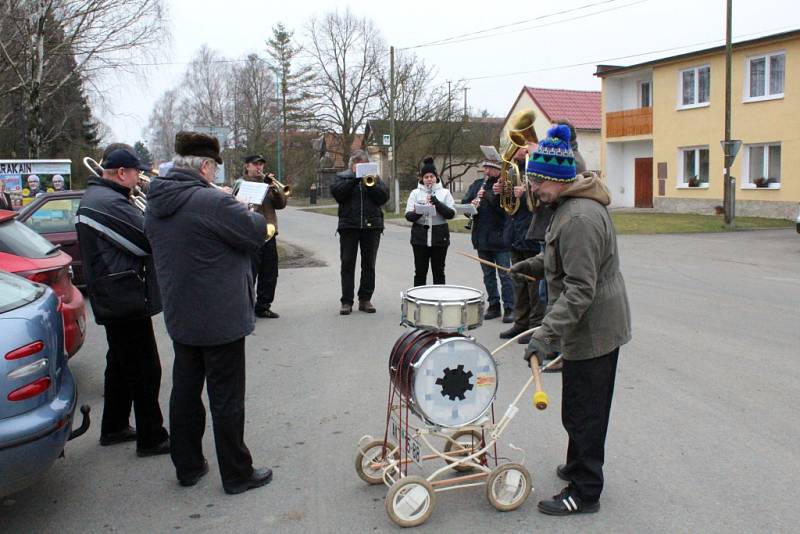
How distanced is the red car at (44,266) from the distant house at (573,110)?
117 ft

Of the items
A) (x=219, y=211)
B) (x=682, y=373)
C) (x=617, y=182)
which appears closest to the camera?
(x=219, y=211)

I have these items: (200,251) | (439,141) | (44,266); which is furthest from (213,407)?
(439,141)

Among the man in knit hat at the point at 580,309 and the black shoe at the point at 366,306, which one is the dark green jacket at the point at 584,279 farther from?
the black shoe at the point at 366,306

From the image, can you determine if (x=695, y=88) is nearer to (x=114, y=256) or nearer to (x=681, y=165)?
(x=681, y=165)

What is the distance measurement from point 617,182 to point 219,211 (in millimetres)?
33371

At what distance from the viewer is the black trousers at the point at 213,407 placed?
4215mm

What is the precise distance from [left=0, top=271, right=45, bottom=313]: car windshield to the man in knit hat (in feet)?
8.98

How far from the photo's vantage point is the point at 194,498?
427 centimetres

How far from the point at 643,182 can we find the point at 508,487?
106 feet

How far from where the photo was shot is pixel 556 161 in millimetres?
3896

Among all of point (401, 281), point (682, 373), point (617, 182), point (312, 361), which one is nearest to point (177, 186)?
point (312, 361)

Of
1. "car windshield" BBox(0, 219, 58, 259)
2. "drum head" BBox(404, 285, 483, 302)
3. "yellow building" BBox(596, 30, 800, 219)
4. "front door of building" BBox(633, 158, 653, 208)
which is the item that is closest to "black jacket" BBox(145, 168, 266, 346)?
"drum head" BBox(404, 285, 483, 302)

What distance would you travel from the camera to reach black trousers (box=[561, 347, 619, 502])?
12.9 ft

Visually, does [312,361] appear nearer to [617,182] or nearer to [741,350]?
[741,350]
